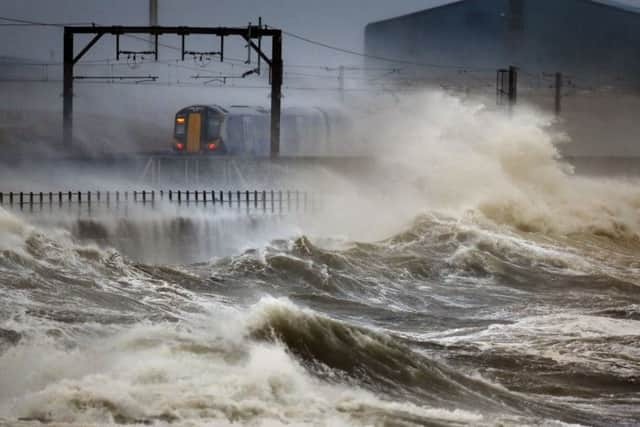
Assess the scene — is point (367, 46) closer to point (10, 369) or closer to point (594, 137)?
point (594, 137)

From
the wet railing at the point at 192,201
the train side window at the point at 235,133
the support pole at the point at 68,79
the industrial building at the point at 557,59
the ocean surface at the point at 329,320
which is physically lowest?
the ocean surface at the point at 329,320

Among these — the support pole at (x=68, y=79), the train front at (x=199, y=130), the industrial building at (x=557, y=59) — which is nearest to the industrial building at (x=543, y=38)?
the industrial building at (x=557, y=59)

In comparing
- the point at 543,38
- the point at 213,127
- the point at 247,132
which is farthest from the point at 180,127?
the point at 543,38

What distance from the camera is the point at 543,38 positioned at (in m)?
50.8

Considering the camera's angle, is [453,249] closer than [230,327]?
No

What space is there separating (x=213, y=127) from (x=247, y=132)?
47.7 inches

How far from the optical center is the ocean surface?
8359mm

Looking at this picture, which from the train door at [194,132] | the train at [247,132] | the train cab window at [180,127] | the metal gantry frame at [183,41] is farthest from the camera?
the train cab window at [180,127]

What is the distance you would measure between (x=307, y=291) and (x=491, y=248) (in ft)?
20.8

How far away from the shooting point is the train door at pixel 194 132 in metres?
→ 37.1

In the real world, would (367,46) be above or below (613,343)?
above

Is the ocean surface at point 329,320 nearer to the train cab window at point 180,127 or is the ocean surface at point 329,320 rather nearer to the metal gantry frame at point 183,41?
the metal gantry frame at point 183,41

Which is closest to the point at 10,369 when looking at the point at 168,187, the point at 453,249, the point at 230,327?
the point at 230,327

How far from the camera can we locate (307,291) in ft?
50.9
